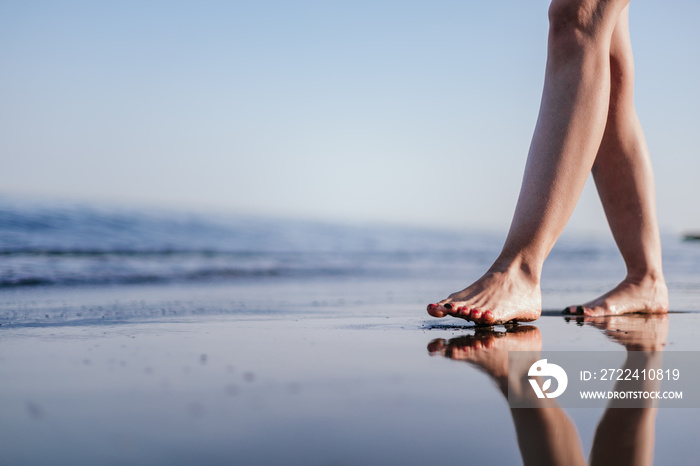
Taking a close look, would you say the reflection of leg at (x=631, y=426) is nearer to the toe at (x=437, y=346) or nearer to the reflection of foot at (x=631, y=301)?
the toe at (x=437, y=346)

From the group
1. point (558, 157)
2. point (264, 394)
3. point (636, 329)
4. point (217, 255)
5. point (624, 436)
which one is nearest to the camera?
point (624, 436)

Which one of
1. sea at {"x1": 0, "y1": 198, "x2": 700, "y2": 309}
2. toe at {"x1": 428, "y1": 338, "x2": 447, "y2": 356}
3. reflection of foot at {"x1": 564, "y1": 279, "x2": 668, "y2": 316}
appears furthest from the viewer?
sea at {"x1": 0, "y1": 198, "x2": 700, "y2": 309}

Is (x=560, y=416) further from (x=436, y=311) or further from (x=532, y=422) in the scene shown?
(x=436, y=311)

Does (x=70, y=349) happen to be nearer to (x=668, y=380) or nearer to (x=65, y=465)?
(x=65, y=465)

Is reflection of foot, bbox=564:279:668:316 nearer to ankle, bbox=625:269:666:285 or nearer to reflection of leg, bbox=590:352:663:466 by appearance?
ankle, bbox=625:269:666:285

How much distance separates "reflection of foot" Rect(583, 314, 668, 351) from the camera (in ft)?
3.83

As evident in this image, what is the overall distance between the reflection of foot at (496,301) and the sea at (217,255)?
0.80 meters

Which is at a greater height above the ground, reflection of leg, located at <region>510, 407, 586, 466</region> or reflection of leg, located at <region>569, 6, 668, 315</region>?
reflection of leg, located at <region>569, 6, 668, 315</region>

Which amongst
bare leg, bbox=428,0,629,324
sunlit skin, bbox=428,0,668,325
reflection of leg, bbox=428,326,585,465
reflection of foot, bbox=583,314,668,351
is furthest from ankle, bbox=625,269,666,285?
reflection of leg, bbox=428,326,585,465

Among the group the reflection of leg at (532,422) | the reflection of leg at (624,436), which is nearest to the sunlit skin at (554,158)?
the reflection of leg at (532,422)

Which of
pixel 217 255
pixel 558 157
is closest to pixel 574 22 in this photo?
pixel 558 157

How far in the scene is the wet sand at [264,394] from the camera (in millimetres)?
596

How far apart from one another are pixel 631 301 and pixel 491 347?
35.3 inches

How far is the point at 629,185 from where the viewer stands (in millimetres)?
1897
